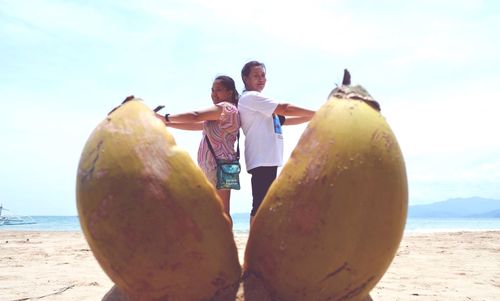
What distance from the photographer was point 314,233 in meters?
1.61

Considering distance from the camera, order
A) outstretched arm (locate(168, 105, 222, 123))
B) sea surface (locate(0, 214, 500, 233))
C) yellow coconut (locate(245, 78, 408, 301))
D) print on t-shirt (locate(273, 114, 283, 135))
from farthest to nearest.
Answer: sea surface (locate(0, 214, 500, 233))
print on t-shirt (locate(273, 114, 283, 135))
outstretched arm (locate(168, 105, 222, 123))
yellow coconut (locate(245, 78, 408, 301))

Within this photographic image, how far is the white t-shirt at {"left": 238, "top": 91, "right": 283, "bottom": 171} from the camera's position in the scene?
3.10 meters

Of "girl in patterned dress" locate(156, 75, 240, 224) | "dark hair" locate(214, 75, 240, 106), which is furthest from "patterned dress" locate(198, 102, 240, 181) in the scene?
"dark hair" locate(214, 75, 240, 106)

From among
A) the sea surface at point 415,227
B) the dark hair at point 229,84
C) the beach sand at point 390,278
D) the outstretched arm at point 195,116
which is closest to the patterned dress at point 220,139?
the outstretched arm at point 195,116

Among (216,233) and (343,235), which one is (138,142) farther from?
(343,235)

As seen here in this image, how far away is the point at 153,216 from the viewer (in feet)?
5.28

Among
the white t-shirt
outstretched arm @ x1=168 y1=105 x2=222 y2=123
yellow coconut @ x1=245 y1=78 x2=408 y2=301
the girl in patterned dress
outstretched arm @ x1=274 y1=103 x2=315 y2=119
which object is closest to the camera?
yellow coconut @ x1=245 y1=78 x2=408 y2=301

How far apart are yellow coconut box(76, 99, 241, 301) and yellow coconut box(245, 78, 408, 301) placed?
0.19 m

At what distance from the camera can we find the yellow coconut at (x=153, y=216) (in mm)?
1621

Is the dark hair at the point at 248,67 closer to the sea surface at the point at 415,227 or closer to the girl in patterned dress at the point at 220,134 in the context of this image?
the girl in patterned dress at the point at 220,134

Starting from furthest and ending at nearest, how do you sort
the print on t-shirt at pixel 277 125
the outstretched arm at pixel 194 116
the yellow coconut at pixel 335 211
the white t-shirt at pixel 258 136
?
the print on t-shirt at pixel 277 125 → the white t-shirt at pixel 258 136 → the outstretched arm at pixel 194 116 → the yellow coconut at pixel 335 211

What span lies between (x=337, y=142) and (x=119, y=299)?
3.70 feet

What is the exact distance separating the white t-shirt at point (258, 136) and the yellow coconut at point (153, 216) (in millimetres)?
1376

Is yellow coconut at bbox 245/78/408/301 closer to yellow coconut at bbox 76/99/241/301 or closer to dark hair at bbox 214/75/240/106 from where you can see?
yellow coconut at bbox 76/99/241/301
